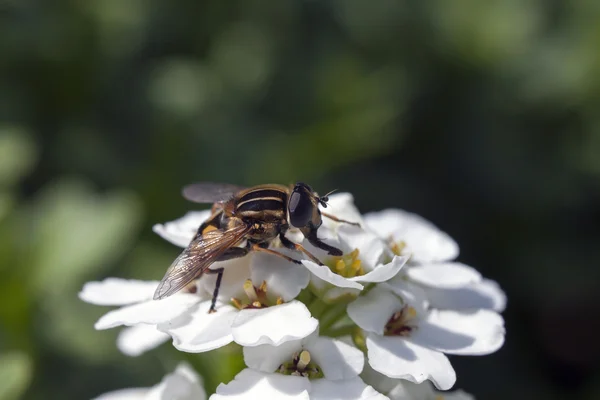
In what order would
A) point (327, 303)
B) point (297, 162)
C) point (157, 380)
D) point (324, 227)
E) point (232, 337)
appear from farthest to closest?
point (297, 162) < point (157, 380) < point (324, 227) < point (327, 303) < point (232, 337)

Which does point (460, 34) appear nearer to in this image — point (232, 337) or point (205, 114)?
point (205, 114)

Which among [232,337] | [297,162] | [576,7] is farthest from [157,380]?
[576,7]

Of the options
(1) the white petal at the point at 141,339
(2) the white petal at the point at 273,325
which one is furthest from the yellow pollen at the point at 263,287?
(1) the white petal at the point at 141,339

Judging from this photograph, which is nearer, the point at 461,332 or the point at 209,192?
the point at 461,332

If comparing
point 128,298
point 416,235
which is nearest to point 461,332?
point 416,235

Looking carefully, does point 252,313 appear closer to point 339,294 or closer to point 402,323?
point 339,294

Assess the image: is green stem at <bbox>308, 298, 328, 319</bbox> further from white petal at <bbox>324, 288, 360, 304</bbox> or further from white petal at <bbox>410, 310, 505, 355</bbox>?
white petal at <bbox>410, 310, 505, 355</bbox>
